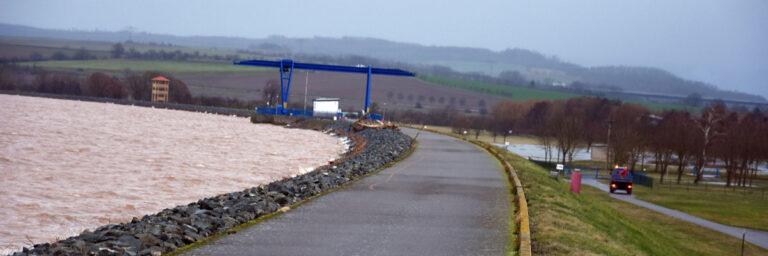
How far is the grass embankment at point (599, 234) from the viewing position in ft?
47.8

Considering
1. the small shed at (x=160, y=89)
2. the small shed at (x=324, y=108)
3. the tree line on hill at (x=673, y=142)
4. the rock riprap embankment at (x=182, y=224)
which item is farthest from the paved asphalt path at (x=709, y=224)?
the small shed at (x=160, y=89)

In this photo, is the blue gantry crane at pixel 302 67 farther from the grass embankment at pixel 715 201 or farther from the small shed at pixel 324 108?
the grass embankment at pixel 715 201

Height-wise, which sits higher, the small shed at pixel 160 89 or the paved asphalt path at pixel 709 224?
the paved asphalt path at pixel 709 224

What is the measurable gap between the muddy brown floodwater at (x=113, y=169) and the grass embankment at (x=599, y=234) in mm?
7488

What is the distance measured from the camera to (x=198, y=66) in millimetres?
189000

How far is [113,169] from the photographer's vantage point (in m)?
32.9

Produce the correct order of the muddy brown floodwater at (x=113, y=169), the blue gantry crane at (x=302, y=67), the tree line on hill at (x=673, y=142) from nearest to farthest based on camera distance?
the muddy brown floodwater at (x=113, y=169) < the tree line on hill at (x=673, y=142) < the blue gantry crane at (x=302, y=67)

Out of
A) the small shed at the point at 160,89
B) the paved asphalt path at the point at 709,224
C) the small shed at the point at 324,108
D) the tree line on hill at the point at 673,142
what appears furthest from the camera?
the small shed at the point at 160,89

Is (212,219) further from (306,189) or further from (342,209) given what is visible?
(306,189)

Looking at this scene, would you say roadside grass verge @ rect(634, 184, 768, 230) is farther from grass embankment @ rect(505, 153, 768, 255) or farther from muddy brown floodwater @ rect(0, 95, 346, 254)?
muddy brown floodwater @ rect(0, 95, 346, 254)

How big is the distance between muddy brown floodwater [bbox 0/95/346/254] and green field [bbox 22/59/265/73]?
106 meters

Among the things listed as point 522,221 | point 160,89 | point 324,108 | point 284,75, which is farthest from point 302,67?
point 522,221

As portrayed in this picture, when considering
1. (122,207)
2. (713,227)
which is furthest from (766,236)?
(122,207)

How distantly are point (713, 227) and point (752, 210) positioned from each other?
1081 centimetres
